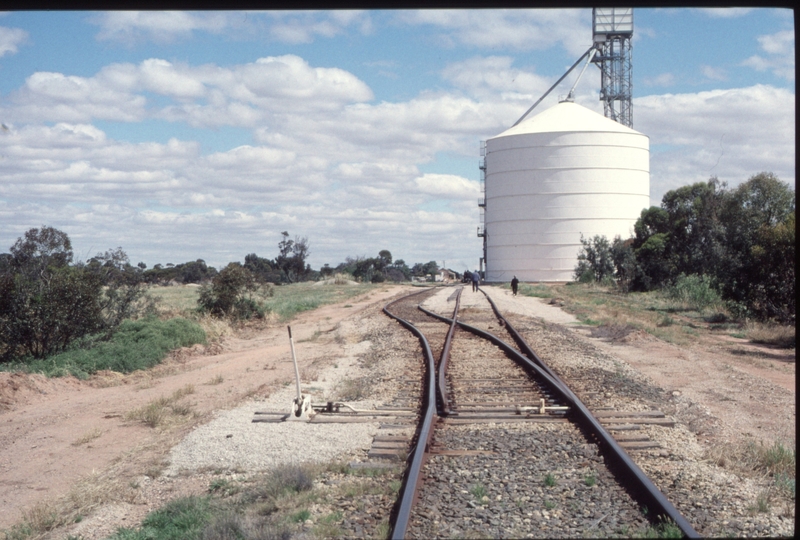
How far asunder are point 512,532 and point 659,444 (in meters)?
3.19

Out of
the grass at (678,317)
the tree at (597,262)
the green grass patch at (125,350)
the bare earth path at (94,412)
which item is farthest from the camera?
the tree at (597,262)

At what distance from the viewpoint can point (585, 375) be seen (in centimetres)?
1298

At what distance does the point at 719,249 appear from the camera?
3164cm

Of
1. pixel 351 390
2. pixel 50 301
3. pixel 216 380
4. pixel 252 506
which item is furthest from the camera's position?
pixel 50 301

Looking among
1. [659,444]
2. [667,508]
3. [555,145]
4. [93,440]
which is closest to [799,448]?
[667,508]

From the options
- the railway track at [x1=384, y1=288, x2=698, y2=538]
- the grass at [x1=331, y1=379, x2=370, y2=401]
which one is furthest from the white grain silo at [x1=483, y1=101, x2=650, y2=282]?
the railway track at [x1=384, y1=288, x2=698, y2=538]

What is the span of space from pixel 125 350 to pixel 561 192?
55.1 m

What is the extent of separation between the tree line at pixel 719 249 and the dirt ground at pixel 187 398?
3.29 meters

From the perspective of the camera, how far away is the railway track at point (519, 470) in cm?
553

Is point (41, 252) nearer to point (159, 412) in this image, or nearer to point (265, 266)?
point (159, 412)

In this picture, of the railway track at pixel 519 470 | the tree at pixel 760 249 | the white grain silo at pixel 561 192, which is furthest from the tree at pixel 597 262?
the railway track at pixel 519 470

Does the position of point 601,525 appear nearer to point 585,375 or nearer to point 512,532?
point 512,532

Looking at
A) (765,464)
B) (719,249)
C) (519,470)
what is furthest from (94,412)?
(719,249)

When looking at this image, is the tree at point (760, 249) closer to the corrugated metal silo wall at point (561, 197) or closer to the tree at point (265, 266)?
the corrugated metal silo wall at point (561, 197)
